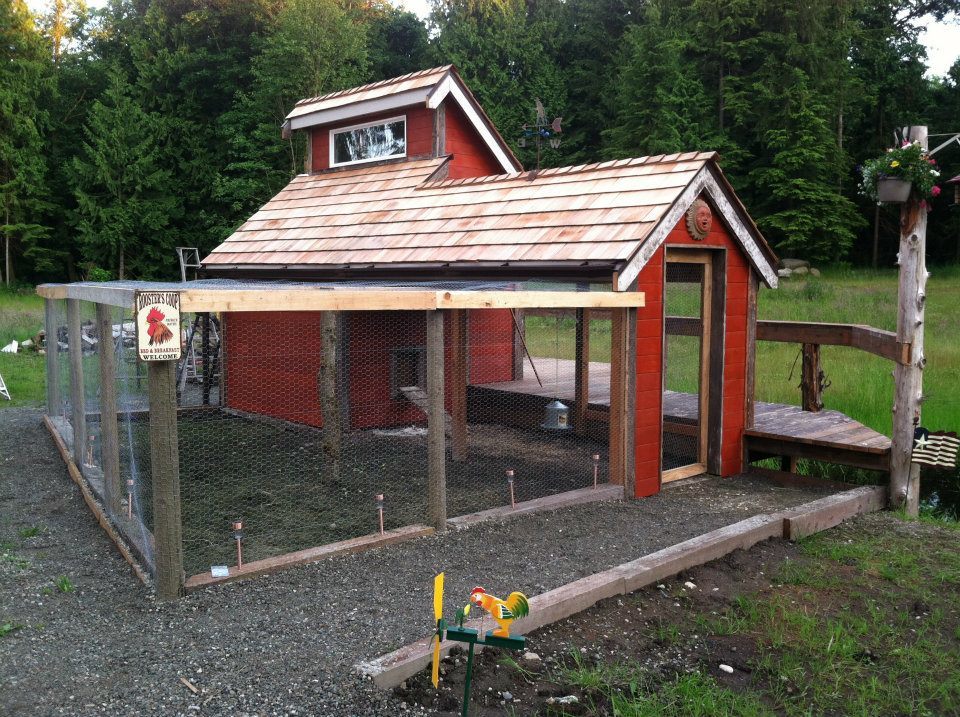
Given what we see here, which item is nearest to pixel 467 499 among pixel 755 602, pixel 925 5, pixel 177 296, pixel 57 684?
pixel 755 602

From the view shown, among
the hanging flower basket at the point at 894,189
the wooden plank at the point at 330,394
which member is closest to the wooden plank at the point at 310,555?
the wooden plank at the point at 330,394

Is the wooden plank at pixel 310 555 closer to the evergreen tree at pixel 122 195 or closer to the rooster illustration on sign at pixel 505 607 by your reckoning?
the rooster illustration on sign at pixel 505 607

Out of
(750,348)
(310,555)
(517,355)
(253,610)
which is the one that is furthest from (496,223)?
(253,610)

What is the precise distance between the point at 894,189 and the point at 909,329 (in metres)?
1.19

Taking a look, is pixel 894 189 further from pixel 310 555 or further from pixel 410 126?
pixel 410 126

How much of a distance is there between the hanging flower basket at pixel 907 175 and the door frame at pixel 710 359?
156cm

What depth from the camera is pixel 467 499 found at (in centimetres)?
718

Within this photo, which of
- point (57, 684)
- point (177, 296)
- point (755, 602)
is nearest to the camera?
point (57, 684)

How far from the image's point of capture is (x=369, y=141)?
12.6 metres

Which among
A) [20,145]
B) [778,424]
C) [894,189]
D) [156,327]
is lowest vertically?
[778,424]

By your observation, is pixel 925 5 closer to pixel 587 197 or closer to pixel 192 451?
pixel 587 197

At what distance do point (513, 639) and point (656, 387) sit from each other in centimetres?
470

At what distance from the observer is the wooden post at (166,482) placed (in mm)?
4652

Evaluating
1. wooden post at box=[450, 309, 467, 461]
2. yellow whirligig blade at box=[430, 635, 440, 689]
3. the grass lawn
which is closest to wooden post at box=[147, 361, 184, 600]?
yellow whirligig blade at box=[430, 635, 440, 689]
